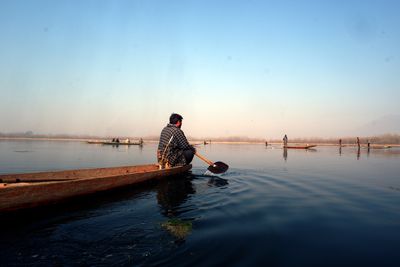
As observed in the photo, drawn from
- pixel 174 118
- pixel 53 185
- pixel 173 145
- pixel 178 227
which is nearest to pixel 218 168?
pixel 173 145

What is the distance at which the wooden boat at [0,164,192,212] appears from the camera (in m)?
4.75

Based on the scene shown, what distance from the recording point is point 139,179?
8.35m

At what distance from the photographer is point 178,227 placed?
15.8ft

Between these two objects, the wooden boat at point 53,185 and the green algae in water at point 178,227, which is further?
the wooden boat at point 53,185

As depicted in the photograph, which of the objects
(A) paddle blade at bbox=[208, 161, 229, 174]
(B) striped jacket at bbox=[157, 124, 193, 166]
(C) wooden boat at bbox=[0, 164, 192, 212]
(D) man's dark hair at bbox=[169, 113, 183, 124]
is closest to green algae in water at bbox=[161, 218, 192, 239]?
(C) wooden boat at bbox=[0, 164, 192, 212]

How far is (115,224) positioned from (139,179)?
3.37m

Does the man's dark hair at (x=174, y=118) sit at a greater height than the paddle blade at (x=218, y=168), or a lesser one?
greater

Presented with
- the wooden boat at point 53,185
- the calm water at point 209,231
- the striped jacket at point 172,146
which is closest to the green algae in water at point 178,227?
the calm water at point 209,231

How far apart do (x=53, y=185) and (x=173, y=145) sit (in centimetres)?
554

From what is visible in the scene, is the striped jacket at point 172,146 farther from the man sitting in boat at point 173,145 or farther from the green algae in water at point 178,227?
the green algae in water at point 178,227

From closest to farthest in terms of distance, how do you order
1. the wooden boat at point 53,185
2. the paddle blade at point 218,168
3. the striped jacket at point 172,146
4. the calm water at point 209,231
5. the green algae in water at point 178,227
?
the calm water at point 209,231, the green algae in water at point 178,227, the wooden boat at point 53,185, the striped jacket at point 172,146, the paddle blade at point 218,168

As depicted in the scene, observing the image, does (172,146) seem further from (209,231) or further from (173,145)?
(209,231)

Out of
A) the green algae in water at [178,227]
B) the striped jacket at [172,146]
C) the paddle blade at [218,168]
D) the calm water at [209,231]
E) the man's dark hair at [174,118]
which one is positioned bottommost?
the calm water at [209,231]

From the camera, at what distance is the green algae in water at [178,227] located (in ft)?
14.8
